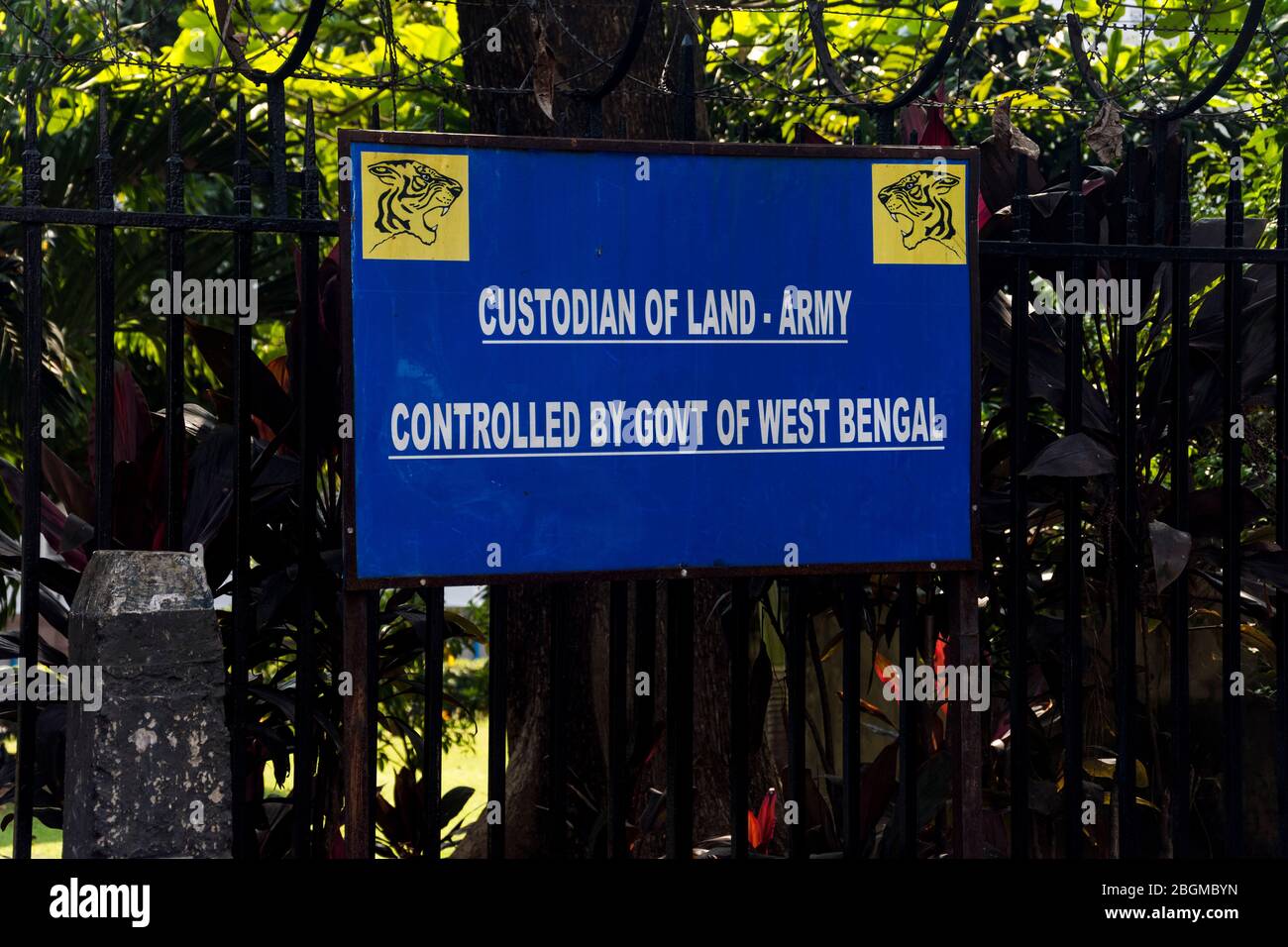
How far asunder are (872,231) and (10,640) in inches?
115

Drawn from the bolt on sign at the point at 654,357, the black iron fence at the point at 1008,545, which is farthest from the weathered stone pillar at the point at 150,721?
the bolt on sign at the point at 654,357

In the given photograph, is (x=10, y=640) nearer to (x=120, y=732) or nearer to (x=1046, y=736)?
(x=120, y=732)

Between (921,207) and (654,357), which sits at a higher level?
(921,207)

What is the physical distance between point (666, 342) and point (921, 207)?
0.85 m

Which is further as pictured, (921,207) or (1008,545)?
(1008,545)

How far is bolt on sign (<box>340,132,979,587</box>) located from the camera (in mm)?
3637

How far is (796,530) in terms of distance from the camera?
3.87 m

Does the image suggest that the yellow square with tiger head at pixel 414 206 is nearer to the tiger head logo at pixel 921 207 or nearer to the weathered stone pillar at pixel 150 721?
the weathered stone pillar at pixel 150 721

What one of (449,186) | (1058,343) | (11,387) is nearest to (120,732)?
(449,186)

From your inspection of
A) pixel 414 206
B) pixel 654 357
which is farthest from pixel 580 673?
pixel 414 206

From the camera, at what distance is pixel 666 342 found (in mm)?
3791
